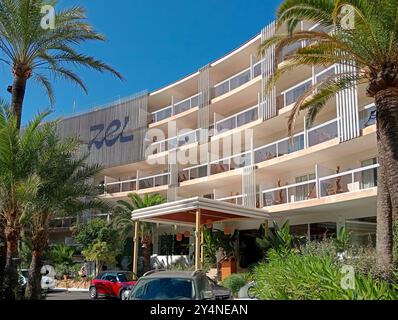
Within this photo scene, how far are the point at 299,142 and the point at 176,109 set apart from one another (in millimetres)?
17182

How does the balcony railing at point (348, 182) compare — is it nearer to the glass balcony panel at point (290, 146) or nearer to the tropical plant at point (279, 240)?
the tropical plant at point (279, 240)

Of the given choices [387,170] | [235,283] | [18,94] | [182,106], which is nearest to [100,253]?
[235,283]

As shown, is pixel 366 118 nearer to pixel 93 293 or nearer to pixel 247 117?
pixel 247 117

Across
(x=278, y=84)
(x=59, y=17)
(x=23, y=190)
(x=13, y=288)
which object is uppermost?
(x=278, y=84)

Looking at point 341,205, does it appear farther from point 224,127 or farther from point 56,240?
point 56,240

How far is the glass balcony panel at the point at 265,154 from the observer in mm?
29102

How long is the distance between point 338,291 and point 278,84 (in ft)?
78.1

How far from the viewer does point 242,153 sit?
30594 millimetres

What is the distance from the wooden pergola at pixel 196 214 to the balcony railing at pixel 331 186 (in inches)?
71.5

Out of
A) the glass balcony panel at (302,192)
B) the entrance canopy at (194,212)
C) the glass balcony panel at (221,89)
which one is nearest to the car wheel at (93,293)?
the entrance canopy at (194,212)

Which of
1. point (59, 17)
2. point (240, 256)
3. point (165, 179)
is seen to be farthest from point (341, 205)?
point (165, 179)

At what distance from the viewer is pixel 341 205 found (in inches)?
925

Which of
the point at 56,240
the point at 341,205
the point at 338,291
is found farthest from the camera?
the point at 56,240

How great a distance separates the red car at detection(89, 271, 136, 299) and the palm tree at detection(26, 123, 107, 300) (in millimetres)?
7850
